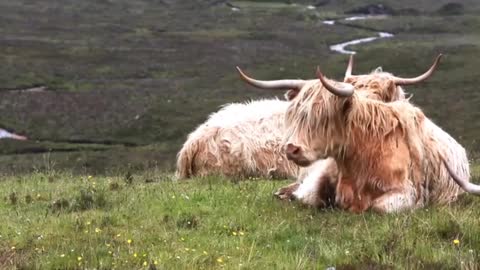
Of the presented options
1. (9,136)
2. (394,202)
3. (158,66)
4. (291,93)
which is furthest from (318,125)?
(158,66)

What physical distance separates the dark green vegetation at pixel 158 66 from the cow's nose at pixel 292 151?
10659 mm

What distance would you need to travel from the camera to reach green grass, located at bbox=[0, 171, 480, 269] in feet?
20.0

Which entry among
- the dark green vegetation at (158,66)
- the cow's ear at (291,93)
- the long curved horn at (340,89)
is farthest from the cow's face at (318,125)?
the dark green vegetation at (158,66)

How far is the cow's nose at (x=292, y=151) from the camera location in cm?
803

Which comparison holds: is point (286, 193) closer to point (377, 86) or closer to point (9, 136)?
point (377, 86)

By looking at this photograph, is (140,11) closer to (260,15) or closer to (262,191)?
(260,15)

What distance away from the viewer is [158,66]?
208 feet

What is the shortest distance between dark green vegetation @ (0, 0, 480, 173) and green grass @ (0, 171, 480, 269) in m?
9.16

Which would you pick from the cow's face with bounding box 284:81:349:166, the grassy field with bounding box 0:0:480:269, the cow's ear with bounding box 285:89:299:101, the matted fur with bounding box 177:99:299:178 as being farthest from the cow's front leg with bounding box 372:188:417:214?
the matted fur with bounding box 177:99:299:178

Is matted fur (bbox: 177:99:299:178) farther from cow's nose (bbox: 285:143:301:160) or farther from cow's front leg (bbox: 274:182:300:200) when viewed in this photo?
cow's nose (bbox: 285:143:301:160)

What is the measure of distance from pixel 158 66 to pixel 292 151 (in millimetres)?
56175

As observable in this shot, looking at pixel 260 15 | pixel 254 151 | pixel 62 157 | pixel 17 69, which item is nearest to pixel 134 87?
pixel 17 69

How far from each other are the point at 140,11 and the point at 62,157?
86.4 m

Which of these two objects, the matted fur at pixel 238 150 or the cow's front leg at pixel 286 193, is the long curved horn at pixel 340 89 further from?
the matted fur at pixel 238 150
